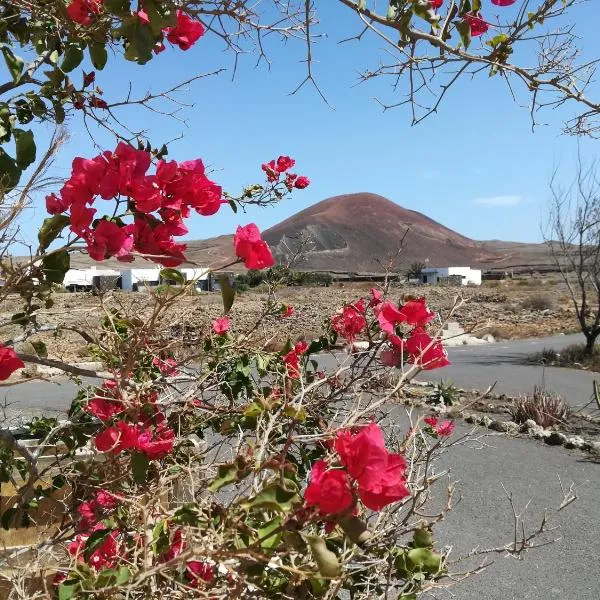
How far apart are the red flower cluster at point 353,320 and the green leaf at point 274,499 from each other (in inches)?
42.6

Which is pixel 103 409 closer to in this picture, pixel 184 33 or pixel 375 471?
pixel 375 471

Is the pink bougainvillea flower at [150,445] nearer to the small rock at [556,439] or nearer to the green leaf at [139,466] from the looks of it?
the green leaf at [139,466]

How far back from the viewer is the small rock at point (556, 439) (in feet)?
21.3

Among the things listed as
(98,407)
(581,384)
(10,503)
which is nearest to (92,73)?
(98,407)

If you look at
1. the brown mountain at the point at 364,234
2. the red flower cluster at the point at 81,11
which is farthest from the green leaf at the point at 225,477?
the brown mountain at the point at 364,234

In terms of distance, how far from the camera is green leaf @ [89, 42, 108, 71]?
5.47ft

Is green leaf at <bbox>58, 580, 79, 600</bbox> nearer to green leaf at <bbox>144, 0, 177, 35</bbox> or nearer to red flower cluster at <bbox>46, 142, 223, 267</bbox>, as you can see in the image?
red flower cluster at <bbox>46, 142, 223, 267</bbox>

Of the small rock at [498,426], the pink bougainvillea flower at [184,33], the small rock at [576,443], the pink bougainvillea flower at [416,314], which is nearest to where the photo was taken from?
the pink bougainvillea flower at [416,314]

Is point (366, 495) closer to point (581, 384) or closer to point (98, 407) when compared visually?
point (98, 407)

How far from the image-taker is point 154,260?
3.67ft

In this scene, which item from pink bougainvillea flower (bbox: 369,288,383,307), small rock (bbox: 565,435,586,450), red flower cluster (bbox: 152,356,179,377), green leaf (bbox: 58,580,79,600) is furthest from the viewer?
small rock (bbox: 565,435,586,450)

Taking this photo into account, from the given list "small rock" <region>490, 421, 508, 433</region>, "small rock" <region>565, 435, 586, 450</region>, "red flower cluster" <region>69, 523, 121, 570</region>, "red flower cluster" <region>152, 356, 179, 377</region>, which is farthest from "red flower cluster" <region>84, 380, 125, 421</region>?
"small rock" <region>490, 421, 508, 433</region>

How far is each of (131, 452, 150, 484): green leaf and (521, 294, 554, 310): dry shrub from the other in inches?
1163

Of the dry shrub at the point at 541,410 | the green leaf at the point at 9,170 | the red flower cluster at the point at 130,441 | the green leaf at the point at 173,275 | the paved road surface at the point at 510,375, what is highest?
the green leaf at the point at 9,170
